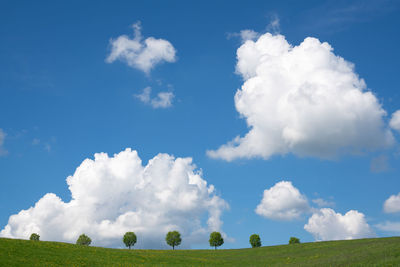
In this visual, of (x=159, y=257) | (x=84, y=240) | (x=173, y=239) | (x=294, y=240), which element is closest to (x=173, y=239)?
(x=173, y=239)

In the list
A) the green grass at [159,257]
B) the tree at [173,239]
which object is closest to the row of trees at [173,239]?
the tree at [173,239]

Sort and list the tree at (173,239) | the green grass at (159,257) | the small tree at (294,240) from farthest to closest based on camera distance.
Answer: the small tree at (294,240), the tree at (173,239), the green grass at (159,257)

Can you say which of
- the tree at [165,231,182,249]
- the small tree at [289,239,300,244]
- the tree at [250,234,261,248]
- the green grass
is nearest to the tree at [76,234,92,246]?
the tree at [165,231,182,249]

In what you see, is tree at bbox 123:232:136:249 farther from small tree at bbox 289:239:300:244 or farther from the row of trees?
small tree at bbox 289:239:300:244

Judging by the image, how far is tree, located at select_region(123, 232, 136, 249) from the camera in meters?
116

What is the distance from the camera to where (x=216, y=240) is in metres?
110

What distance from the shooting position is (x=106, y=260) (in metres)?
53.9

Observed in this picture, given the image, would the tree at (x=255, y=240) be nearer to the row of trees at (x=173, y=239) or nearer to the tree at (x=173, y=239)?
the row of trees at (x=173, y=239)

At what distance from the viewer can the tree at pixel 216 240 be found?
360 ft

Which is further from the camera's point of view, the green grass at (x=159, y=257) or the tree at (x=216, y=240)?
the tree at (x=216, y=240)

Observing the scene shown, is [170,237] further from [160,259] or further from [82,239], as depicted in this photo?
[160,259]

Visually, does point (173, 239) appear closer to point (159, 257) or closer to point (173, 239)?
point (173, 239)

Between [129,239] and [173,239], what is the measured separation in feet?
50.3

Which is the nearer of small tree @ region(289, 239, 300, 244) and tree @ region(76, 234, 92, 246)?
tree @ region(76, 234, 92, 246)
